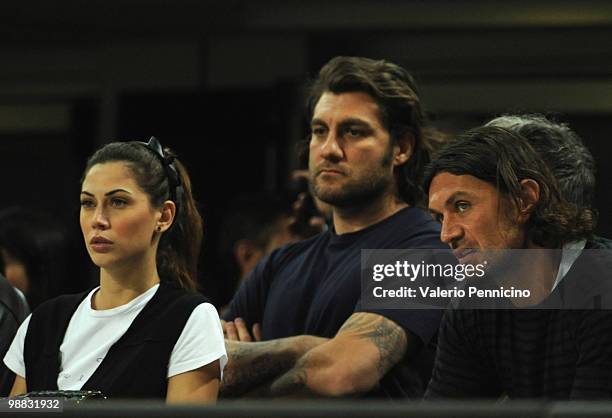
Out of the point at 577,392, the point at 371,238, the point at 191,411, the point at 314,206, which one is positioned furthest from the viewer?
the point at 314,206

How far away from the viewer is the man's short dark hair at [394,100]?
8.10 ft

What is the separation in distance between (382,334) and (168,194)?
50 cm

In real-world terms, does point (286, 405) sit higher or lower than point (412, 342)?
higher

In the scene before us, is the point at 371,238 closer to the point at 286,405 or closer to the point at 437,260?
the point at 437,260

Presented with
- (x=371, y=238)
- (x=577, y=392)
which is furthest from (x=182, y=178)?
(x=577, y=392)

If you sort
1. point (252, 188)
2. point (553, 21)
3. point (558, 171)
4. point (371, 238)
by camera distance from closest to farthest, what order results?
1. point (558, 171)
2. point (371, 238)
3. point (553, 21)
4. point (252, 188)

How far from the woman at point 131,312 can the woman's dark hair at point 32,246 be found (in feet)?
2.93

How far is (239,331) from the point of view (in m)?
2.34

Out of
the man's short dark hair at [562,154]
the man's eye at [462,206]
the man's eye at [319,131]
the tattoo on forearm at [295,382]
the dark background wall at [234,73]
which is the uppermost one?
the dark background wall at [234,73]

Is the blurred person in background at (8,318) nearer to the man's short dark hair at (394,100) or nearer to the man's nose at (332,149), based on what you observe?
the man's nose at (332,149)

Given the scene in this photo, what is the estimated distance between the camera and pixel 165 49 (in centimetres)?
483

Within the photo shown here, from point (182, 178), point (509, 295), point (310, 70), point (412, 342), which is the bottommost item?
point (412, 342)

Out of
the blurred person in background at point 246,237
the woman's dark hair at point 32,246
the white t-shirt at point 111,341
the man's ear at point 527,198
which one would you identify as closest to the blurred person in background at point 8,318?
the white t-shirt at point 111,341

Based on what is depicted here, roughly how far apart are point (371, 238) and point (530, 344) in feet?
2.13
